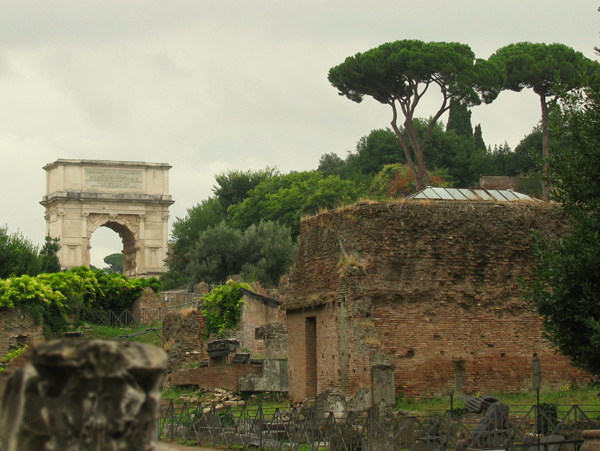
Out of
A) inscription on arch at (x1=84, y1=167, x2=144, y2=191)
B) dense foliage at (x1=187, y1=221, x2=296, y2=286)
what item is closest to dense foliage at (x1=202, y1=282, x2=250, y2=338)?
dense foliage at (x1=187, y1=221, x2=296, y2=286)

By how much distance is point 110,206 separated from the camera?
57.8m

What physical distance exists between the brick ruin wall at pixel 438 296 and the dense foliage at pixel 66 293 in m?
14.1

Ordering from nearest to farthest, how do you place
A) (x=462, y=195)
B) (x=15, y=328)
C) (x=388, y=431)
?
1. (x=388, y=431)
2. (x=462, y=195)
3. (x=15, y=328)

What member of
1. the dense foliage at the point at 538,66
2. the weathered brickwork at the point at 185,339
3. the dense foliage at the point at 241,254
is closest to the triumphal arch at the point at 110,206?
the dense foliage at the point at 241,254

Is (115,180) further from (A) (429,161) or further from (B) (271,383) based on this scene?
(B) (271,383)

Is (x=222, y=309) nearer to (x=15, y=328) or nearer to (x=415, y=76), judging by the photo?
(x=15, y=328)

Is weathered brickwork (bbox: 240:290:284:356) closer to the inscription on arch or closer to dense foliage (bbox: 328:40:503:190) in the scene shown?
dense foliage (bbox: 328:40:503:190)

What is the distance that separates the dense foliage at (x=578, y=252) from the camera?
11.6 metres

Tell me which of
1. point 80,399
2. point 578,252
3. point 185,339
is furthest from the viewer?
point 185,339

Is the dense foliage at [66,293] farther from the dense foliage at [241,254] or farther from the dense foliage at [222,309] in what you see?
the dense foliage at [241,254]

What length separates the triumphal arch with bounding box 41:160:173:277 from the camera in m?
57.0

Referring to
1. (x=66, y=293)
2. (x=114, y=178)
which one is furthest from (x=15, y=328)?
(x=114, y=178)

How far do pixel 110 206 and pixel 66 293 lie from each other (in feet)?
88.4

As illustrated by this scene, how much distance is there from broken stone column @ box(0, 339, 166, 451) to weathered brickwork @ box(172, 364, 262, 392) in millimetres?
17672
